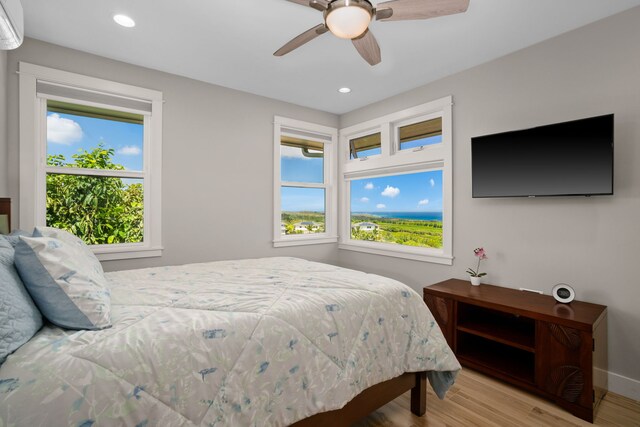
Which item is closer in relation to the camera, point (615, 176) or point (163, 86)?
point (615, 176)

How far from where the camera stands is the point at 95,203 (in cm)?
290

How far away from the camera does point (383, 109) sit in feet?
12.6

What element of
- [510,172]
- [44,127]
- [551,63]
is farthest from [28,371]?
[551,63]

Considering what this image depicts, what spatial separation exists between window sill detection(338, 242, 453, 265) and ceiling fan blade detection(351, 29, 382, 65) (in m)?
2.04

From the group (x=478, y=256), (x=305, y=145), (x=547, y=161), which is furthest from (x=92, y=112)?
(x=547, y=161)

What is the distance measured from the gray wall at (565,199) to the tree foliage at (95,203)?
3.16 metres

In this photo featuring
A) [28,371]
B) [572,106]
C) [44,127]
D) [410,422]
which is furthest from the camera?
[44,127]

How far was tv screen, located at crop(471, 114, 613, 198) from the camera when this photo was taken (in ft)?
7.04

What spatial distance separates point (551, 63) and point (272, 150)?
2.81m

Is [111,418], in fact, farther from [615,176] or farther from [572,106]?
[572,106]

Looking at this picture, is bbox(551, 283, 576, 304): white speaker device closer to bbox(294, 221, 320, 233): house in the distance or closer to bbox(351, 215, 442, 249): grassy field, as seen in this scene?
bbox(351, 215, 442, 249): grassy field

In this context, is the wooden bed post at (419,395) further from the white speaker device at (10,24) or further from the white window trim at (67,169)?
the white speaker device at (10,24)

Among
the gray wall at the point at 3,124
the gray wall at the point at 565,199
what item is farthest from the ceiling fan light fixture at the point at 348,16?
the gray wall at the point at 3,124

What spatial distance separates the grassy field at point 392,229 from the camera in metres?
3.51
